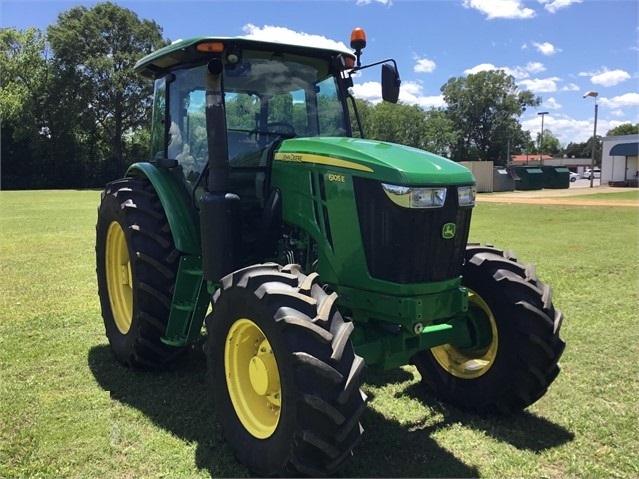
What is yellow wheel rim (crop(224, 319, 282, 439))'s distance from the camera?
3324 millimetres

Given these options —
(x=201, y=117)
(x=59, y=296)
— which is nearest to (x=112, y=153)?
(x=59, y=296)

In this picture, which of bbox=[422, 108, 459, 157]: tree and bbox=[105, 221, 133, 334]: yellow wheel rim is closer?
bbox=[105, 221, 133, 334]: yellow wheel rim

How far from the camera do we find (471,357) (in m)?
4.36

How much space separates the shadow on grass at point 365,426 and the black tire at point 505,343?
0.17 meters

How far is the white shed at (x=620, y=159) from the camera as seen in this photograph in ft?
157

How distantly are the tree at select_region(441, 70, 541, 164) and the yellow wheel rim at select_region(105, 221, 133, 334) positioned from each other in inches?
2747

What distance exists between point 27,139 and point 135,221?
45887mm

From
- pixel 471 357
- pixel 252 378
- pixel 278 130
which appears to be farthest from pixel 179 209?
pixel 471 357

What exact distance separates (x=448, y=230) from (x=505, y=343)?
3.45 feet

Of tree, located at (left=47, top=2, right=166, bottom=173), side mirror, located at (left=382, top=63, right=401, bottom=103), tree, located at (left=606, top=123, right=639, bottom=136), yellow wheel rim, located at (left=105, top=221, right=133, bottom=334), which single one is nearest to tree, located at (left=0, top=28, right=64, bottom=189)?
tree, located at (left=47, top=2, right=166, bottom=173)

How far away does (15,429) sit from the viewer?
388 cm

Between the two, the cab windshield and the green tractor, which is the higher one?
the cab windshield

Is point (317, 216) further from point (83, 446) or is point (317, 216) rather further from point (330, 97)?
point (83, 446)

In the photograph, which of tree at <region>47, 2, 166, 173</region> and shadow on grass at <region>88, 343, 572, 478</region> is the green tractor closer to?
shadow on grass at <region>88, 343, 572, 478</region>
